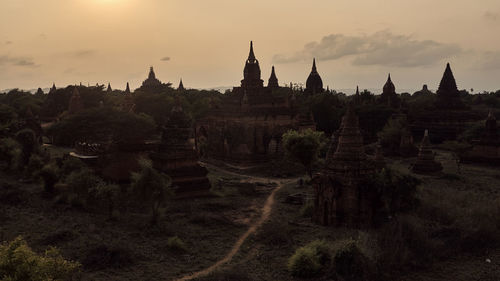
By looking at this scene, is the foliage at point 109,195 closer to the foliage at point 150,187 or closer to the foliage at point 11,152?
the foliage at point 150,187

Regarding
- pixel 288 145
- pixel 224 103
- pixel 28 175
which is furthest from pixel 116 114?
pixel 288 145

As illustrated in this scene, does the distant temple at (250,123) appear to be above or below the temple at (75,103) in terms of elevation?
below

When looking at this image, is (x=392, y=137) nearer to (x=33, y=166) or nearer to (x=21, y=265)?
(x=33, y=166)

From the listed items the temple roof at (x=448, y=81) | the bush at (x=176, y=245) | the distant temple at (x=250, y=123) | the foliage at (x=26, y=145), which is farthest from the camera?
the temple roof at (x=448, y=81)

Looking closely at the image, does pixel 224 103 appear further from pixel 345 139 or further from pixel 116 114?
pixel 345 139

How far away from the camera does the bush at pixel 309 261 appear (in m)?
17.1

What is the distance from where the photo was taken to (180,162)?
1257 inches

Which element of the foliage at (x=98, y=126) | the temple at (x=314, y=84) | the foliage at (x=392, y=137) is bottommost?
the foliage at (x=392, y=137)

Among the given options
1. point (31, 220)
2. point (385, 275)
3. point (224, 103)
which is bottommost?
point (385, 275)

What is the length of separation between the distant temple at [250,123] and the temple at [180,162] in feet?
48.0

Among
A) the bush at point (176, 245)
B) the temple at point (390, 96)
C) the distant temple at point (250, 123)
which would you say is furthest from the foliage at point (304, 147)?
the temple at point (390, 96)

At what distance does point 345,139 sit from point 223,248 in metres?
10.1

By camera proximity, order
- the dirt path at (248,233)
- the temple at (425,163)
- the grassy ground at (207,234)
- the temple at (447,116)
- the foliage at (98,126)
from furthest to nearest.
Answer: the temple at (447,116) → the foliage at (98,126) → the temple at (425,163) → the grassy ground at (207,234) → the dirt path at (248,233)

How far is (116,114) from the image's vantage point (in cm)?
5156
